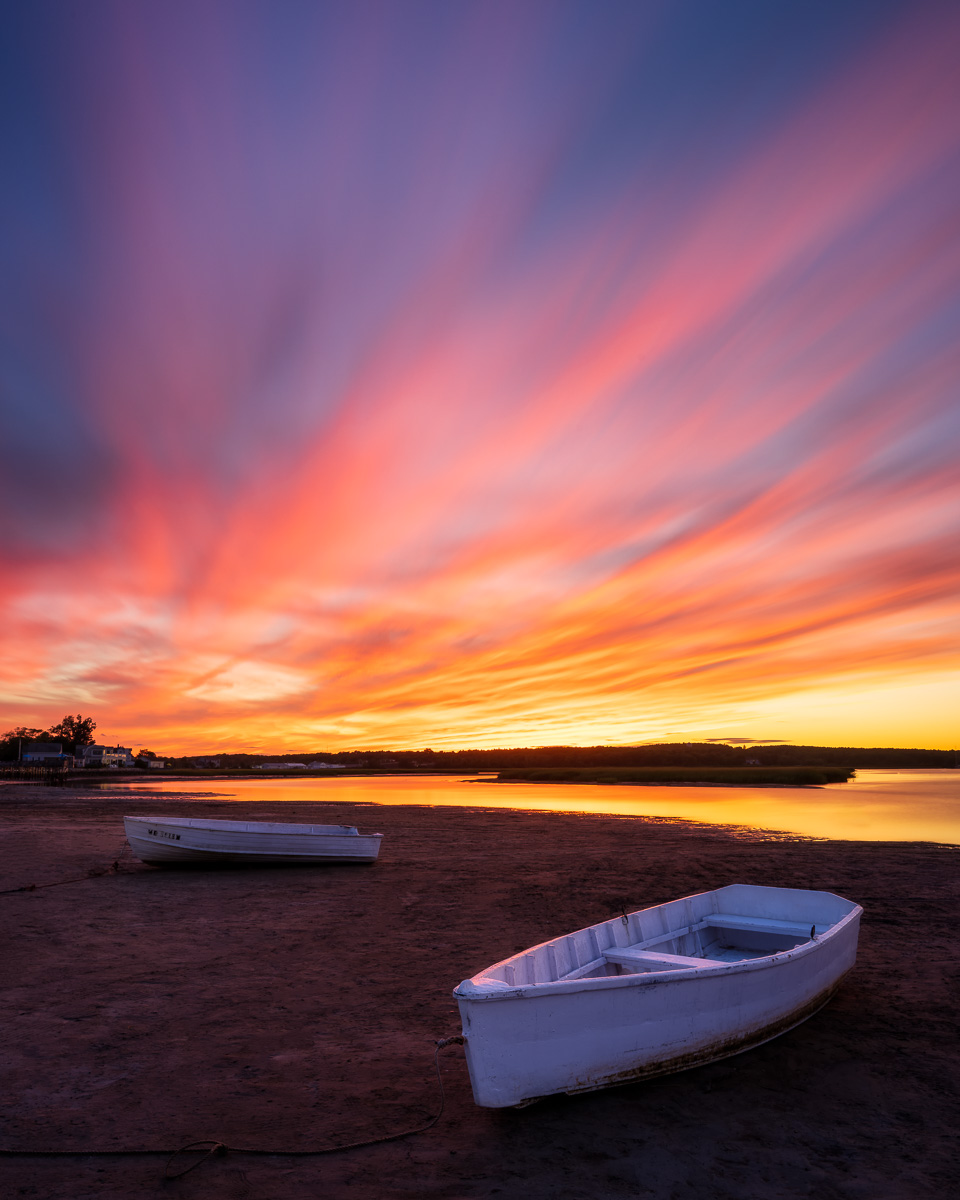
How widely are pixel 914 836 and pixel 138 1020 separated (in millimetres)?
28921

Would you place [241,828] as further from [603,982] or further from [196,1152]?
[603,982]

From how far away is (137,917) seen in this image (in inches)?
516

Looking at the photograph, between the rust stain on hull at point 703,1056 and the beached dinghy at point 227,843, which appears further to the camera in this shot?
the beached dinghy at point 227,843

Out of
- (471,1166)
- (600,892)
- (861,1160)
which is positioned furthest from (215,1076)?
(600,892)

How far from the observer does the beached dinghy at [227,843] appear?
1802 centimetres

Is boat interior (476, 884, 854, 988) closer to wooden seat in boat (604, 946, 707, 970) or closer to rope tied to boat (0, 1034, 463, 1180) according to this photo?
wooden seat in boat (604, 946, 707, 970)

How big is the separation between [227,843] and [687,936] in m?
12.7

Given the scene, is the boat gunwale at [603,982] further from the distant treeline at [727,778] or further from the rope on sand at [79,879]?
the distant treeline at [727,778]

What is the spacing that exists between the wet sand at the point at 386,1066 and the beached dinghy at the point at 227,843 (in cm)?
264

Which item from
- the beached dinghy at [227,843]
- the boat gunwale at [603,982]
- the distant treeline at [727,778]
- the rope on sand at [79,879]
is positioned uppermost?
the boat gunwale at [603,982]

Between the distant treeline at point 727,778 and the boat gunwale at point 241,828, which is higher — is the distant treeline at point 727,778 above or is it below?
below

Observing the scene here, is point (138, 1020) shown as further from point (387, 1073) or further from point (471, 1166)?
point (471, 1166)

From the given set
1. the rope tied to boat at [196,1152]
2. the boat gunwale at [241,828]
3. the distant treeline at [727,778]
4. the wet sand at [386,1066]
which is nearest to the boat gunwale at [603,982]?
the wet sand at [386,1066]

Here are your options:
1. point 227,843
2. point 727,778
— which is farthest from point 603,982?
point 727,778
